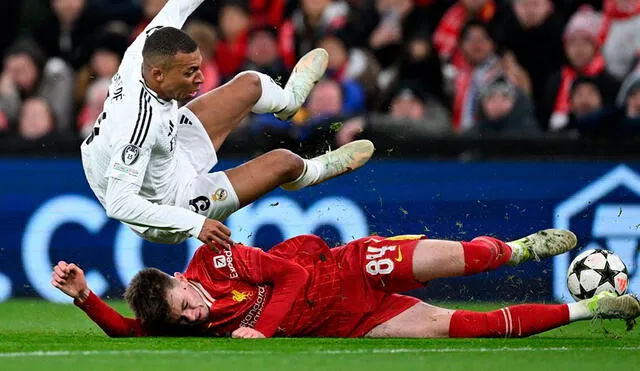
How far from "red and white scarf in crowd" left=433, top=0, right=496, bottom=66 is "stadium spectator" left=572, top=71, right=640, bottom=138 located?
2318 mm

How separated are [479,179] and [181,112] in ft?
13.2

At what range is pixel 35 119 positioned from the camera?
50.9ft

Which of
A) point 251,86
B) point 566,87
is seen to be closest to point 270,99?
point 251,86

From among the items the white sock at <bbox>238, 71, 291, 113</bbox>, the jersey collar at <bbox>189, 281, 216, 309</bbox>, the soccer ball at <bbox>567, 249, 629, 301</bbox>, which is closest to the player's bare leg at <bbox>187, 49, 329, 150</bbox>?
the white sock at <bbox>238, 71, 291, 113</bbox>

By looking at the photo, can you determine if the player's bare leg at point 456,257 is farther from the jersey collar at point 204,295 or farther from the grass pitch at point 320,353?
the jersey collar at point 204,295

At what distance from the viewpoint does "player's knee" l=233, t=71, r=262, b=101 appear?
35.7 feet

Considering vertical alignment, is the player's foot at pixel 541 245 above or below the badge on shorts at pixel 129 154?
below

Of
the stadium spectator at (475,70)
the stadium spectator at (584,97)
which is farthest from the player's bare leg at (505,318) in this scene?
the stadium spectator at (475,70)

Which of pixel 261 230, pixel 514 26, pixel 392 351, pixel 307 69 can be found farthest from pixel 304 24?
pixel 392 351

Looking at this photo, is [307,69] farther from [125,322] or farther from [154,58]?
[125,322]

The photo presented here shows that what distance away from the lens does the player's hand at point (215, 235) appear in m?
9.48

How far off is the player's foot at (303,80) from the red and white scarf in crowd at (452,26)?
201 inches

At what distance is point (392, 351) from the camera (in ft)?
29.5

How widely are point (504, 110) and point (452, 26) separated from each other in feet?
6.81
